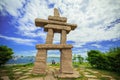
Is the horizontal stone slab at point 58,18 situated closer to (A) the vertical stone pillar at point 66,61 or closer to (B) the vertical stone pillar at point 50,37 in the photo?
(B) the vertical stone pillar at point 50,37

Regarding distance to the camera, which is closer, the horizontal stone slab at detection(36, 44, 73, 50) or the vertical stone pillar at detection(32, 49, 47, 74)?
the vertical stone pillar at detection(32, 49, 47, 74)

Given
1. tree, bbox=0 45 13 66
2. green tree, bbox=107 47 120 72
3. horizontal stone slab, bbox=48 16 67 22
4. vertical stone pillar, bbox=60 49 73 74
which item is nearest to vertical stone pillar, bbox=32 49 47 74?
vertical stone pillar, bbox=60 49 73 74

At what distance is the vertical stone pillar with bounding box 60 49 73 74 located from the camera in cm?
525

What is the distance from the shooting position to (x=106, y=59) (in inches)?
277

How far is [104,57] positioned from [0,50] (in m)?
6.48

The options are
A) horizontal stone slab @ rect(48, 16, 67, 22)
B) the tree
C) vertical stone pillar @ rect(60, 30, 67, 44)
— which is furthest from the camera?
the tree

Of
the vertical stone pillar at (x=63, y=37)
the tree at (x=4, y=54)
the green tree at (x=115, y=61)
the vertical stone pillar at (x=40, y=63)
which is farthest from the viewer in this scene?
the tree at (x=4, y=54)

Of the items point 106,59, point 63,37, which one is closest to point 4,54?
point 63,37

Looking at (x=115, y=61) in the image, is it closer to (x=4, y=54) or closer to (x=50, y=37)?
(x=50, y=37)

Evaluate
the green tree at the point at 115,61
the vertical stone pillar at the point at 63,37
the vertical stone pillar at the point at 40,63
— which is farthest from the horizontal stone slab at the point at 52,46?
the green tree at the point at 115,61

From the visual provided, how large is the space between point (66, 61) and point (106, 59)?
2974 mm

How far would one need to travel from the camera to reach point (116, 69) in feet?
21.1

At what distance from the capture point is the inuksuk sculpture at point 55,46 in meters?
5.27

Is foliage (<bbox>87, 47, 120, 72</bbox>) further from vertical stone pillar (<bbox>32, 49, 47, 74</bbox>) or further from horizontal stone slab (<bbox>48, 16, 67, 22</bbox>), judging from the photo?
vertical stone pillar (<bbox>32, 49, 47, 74</bbox>)
